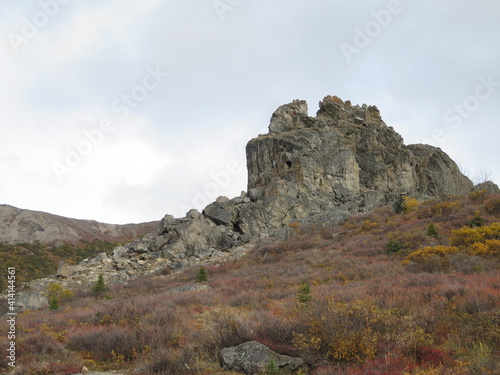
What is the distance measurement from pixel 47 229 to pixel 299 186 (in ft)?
160

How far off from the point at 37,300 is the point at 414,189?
49.6 m

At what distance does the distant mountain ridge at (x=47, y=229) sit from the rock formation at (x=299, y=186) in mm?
33570

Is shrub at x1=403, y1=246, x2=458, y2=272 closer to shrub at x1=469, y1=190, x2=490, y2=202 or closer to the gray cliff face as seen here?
shrub at x1=469, y1=190, x2=490, y2=202

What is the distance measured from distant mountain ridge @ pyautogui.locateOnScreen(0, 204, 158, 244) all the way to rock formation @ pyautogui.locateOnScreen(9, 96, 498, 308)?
33570mm

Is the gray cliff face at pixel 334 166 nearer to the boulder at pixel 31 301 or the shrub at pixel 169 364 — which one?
the boulder at pixel 31 301

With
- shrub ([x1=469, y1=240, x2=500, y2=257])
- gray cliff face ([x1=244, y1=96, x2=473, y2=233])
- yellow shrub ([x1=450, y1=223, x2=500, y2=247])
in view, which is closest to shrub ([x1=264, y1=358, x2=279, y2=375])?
shrub ([x1=469, y1=240, x2=500, y2=257])

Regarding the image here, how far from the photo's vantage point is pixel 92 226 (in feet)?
253

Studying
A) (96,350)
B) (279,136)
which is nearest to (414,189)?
(279,136)

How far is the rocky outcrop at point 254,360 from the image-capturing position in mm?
5516

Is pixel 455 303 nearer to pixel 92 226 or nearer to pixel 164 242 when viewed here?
pixel 164 242

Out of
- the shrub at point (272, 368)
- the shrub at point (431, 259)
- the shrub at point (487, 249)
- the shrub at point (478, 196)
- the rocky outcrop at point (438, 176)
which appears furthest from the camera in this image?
the rocky outcrop at point (438, 176)

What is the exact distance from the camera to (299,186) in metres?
45.0

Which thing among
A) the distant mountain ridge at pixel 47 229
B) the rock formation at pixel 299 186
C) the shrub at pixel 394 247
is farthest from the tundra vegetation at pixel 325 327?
the distant mountain ridge at pixel 47 229

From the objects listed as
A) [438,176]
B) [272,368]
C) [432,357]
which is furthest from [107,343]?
[438,176]
